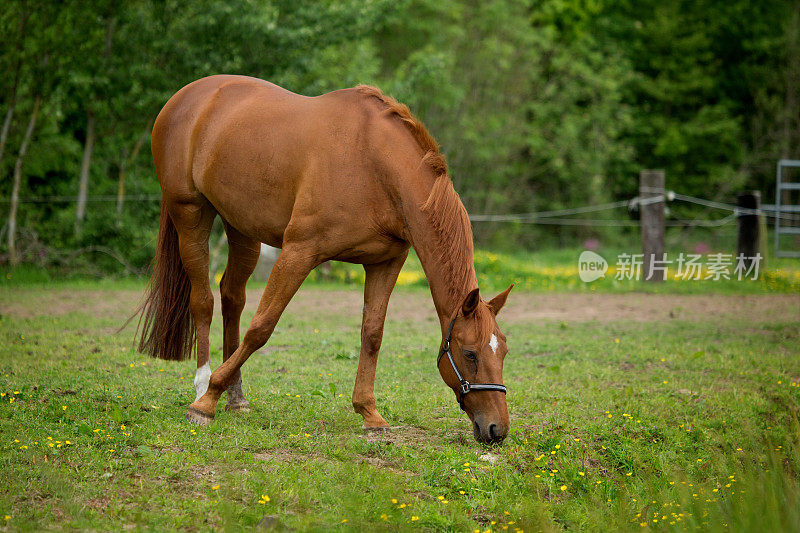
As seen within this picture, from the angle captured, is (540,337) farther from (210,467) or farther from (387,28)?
(387,28)

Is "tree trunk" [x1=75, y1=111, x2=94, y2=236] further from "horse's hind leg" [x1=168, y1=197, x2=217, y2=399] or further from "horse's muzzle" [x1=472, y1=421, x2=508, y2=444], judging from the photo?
"horse's muzzle" [x1=472, y1=421, x2=508, y2=444]

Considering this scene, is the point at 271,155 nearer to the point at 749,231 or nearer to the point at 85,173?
the point at 85,173

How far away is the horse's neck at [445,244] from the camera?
424cm

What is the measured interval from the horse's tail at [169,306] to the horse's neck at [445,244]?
73.5 inches

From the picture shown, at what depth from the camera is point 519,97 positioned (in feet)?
72.5

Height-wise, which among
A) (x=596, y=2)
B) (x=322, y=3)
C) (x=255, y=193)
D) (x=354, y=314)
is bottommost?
Answer: (x=354, y=314)

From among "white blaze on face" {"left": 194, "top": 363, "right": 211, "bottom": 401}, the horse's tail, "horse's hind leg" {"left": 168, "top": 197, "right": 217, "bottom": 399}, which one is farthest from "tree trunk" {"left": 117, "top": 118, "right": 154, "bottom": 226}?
"white blaze on face" {"left": 194, "top": 363, "right": 211, "bottom": 401}

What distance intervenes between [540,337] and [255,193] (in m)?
4.66

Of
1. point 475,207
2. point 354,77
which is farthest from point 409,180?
point 475,207

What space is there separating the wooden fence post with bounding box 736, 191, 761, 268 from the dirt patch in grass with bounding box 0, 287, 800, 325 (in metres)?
1.42

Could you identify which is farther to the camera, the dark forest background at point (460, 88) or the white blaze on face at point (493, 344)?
the dark forest background at point (460, 88)

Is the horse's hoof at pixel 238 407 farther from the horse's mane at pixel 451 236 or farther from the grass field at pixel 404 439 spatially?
the horse's mane at pixel 451 236

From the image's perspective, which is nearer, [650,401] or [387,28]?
[650,401]

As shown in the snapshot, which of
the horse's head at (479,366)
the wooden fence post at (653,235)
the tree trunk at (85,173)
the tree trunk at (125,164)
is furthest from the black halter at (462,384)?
the tree trunk at (85,173)
